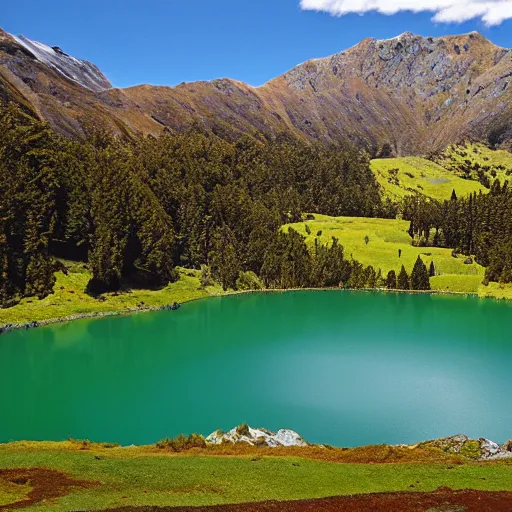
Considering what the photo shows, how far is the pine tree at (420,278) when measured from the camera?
11456 cm

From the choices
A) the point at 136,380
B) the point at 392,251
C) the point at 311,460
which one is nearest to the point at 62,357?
the point at 136,380

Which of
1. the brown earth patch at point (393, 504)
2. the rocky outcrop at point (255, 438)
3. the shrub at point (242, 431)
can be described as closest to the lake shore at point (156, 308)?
the rocky outcrop at point (255, 438)

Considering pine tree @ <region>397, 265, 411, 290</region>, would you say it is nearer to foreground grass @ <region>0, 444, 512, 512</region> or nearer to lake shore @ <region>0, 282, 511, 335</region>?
lake shore @ <region>0, 282, 511, 335</region>

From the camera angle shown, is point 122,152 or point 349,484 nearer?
point 349,484

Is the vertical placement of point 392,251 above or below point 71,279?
above

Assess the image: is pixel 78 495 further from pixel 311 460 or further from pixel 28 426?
pixel 28 426

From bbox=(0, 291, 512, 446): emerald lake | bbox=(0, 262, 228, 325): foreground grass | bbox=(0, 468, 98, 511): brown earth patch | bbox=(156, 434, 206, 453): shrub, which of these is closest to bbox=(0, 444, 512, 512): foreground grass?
bbox=(0, 468, 98, 511): brown earth patch

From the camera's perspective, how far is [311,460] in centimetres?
3005

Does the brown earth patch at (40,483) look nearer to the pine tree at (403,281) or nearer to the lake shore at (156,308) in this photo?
the lake shore at (156,308)

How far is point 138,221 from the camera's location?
107 metres

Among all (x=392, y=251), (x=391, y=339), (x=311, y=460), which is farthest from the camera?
(x=392, y=251)

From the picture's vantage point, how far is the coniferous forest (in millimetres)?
93688

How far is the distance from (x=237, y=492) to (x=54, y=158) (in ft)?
309

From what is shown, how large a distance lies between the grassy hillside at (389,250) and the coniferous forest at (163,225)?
13.1 feet
